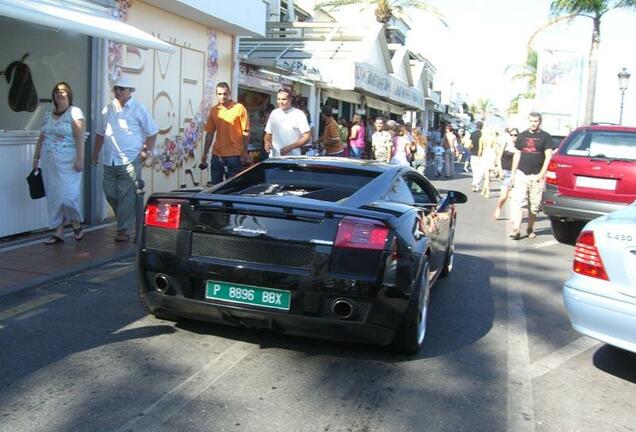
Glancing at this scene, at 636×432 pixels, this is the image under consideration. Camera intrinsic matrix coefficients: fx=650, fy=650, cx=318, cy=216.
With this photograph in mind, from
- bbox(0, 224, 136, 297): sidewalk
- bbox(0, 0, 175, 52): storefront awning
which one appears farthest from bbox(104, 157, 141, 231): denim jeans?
bbox(0, 0, 175, 52): storefront awning

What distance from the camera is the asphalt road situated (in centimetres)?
339

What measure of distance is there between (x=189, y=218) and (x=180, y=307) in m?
0.59

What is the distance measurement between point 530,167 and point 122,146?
573cm

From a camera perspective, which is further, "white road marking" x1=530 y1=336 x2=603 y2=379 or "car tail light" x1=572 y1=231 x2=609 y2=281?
"white road marking" x1=530 y1=336 x2=603 y2=379

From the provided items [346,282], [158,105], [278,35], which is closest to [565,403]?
[346,282]

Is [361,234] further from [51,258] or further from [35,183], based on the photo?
[35,183]

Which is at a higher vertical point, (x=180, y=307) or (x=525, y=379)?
(x=180, y=307)

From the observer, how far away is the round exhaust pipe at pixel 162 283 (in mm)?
4227

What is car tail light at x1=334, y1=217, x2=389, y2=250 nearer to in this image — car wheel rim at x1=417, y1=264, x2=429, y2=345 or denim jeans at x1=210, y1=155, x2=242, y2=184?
car wheel rim at x1=417, y1=264, x2=429, y2=345

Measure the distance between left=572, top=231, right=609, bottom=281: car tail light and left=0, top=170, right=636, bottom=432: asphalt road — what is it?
0.71m

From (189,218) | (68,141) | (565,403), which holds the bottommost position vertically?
(565,403)

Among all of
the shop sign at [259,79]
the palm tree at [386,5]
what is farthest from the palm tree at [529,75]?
the shop sign at [259,79]

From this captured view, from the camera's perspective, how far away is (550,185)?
30.7 ft

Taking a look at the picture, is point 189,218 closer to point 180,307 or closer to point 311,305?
point 180,307
